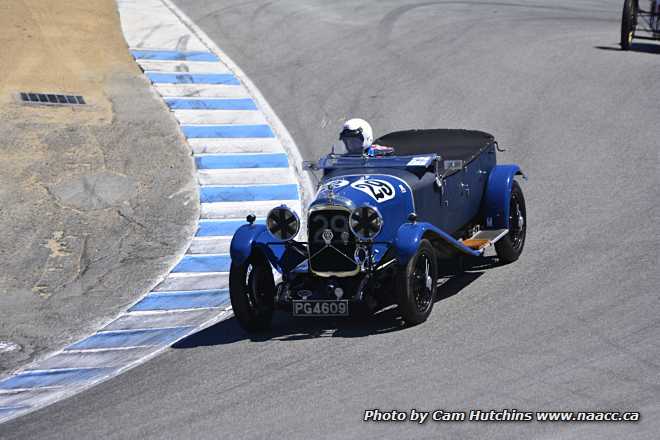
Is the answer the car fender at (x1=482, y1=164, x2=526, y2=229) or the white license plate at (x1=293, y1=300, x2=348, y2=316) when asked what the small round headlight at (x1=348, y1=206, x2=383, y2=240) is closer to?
the white license plate at (x1=293, y1=300, x2=348, y2=316)

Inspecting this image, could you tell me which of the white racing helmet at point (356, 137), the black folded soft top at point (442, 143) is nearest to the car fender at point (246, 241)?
the white racing helmet at point (356, 137)

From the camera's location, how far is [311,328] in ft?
31.5

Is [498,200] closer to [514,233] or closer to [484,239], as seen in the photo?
[514,233]

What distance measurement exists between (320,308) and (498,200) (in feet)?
10.1

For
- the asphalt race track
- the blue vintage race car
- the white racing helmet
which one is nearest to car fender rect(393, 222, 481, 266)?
the blue vintage race car

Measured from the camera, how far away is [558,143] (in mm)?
14953

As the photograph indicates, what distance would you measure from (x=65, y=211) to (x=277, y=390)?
677cm

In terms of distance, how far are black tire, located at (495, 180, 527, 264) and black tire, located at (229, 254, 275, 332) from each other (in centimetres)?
261

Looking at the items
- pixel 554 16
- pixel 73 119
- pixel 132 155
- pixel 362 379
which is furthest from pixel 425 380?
pixel 554 16

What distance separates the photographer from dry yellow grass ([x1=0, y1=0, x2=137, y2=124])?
17.0 meters

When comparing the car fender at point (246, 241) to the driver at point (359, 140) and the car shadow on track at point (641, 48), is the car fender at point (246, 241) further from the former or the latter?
the car shadow on track at point (641, 48)

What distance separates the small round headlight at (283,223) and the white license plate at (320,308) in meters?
0.76

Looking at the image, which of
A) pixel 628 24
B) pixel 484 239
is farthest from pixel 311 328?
pixel 628 24

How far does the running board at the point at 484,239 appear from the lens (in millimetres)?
10474
